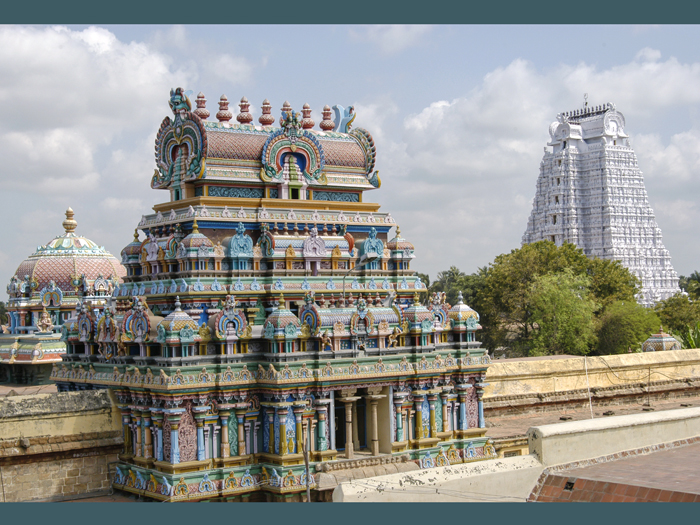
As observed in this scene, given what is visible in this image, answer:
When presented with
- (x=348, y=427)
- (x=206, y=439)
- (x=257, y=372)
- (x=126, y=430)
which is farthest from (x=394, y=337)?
(x=126, y=430)

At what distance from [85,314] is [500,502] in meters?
12.7

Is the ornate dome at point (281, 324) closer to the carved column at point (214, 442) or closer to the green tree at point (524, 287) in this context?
the carved column at point (214, 442)

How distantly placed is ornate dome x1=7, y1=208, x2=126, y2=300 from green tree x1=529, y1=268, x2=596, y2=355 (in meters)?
21.6

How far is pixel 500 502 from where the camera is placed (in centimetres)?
1677

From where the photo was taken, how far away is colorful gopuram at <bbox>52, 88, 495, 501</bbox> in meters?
21.4

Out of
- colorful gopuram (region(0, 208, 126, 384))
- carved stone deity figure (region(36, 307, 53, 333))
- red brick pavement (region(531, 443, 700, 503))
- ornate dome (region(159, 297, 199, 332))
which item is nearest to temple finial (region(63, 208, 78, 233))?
colorful gopuram (region(0, 208, 126, 384))

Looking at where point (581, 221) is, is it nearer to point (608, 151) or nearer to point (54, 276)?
point (608, 151)

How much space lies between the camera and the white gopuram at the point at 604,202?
81500 millimetres

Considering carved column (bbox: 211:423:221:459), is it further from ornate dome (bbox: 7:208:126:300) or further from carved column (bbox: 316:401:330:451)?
ornate dome (bbox: 7:208:126:300)

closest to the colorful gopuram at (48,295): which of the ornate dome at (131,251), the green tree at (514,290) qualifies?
the ornate dome at (131,251)

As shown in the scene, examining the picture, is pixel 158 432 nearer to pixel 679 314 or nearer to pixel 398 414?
pixel 398 414

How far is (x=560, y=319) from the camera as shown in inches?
1918

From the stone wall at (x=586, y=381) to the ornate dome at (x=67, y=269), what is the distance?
21.2m

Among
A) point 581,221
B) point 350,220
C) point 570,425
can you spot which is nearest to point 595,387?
point 350,220
